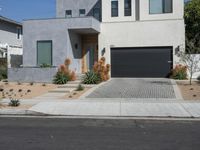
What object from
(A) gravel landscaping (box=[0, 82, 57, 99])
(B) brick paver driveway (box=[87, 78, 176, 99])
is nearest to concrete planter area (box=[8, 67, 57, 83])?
(A) gravel landscaping (box=[0, 82, 57, 99])

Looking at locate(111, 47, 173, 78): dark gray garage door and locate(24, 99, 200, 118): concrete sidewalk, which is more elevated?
locate(111, 47, 173, 78): dark gray garage door

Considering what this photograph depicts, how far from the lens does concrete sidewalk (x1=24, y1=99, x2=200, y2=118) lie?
1329 cm

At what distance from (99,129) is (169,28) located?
17050mm

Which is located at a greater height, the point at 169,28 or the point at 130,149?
the point at 169,28

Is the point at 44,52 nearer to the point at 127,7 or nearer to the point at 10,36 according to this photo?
the point at 127,7

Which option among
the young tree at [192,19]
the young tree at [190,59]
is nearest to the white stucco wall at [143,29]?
the young tree at [190,59]

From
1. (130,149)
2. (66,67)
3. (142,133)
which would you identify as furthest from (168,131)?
(66,67)

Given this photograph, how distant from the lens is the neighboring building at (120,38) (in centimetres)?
2516

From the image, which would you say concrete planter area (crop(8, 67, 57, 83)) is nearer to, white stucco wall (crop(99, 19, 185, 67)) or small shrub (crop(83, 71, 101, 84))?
small shrub (crop(83, 71, 101, 84))

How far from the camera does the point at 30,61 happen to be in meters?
25.9

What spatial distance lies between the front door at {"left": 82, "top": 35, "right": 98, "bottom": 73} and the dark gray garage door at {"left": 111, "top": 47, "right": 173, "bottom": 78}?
2.28 meters

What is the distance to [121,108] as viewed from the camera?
47.7 ft

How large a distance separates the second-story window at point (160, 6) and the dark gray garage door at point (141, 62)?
2729 millimetres

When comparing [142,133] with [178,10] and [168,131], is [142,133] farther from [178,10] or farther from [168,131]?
[178,10]
